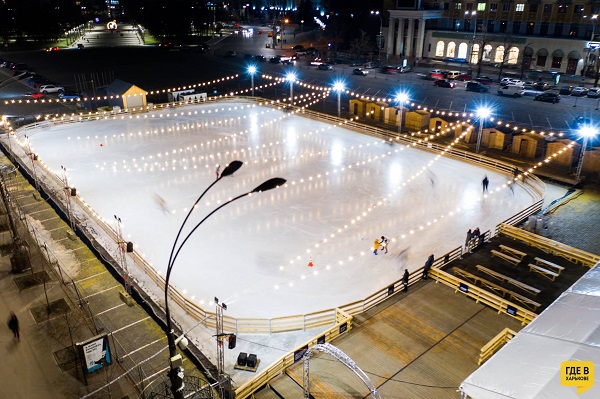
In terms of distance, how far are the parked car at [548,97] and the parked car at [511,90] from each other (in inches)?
Answer: 76.6

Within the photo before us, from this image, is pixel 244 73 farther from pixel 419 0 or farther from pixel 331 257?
pixel 331 257

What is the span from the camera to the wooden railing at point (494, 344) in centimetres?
1248

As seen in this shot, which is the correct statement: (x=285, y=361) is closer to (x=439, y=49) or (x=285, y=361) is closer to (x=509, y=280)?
(x=509, y=280)

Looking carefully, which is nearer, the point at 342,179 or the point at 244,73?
the point at 342,179

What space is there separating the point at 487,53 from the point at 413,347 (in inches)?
2459

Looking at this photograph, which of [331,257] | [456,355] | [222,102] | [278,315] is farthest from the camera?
[222,102]

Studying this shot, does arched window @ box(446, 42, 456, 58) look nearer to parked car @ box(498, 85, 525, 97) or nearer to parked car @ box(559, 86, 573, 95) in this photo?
parked car @ box(498, 85, 525, 97)

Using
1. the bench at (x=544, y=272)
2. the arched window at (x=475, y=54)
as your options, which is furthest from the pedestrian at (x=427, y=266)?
the arched window at (x=475, y=54)

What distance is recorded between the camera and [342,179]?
2811 cm

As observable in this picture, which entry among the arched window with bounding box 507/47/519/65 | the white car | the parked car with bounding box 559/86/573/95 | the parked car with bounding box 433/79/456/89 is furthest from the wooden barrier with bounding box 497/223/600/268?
the arched window with bounding box 507/47/519/65

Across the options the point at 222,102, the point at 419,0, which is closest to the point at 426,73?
the point at 419,0

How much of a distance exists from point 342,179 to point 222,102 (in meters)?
22.6

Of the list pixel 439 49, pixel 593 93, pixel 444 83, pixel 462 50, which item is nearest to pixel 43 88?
pixel 444 83

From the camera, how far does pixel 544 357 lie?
10492 millimetres
